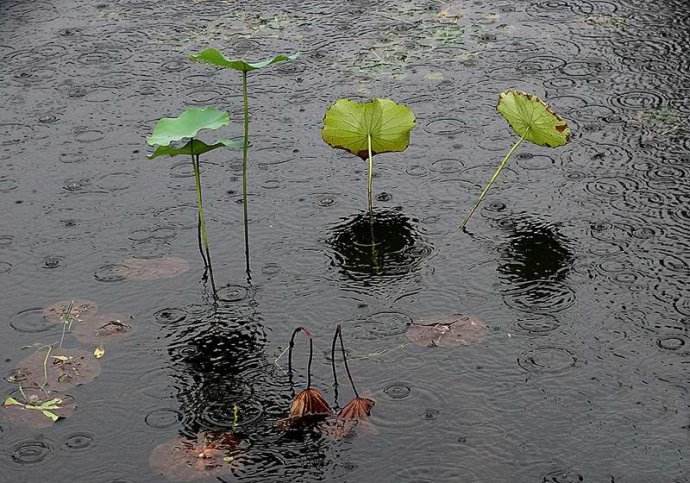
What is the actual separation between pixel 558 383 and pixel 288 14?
259cm

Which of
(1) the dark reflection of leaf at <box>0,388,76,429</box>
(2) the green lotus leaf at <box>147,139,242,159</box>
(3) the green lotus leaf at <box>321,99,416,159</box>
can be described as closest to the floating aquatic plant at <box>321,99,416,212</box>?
(3) the green lotus leaf at <box>321,99,416,159</box>

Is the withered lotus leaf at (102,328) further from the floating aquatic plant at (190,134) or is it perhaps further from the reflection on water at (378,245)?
the reflection on water at (378,245)

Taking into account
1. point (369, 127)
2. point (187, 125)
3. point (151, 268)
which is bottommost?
point (151, 268)

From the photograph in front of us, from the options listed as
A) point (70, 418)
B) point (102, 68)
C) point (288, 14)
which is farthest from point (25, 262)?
point (288, 14)

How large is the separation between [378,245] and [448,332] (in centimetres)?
47

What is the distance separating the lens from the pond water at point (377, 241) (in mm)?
2500

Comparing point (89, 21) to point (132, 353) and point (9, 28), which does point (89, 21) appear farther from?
point (132, 353)

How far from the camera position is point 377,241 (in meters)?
3.22

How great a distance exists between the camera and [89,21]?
4.78m

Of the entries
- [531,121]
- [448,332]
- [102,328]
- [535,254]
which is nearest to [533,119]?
[531,121]

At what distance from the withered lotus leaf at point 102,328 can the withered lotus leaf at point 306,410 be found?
567 millimetres

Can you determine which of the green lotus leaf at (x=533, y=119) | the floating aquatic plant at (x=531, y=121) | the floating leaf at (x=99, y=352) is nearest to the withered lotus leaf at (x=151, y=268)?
the floating leaf at (x=99, y=352)

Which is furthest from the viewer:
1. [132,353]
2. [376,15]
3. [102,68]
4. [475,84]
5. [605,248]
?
[376,15]

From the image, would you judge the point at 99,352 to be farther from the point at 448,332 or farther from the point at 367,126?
the point at 367,126
